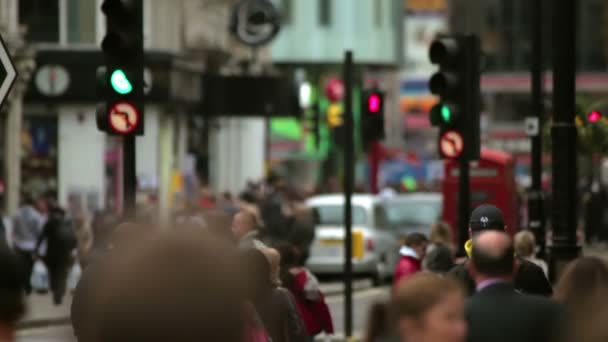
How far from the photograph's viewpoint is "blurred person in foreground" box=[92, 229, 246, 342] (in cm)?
335

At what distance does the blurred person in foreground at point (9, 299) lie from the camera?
3994mm

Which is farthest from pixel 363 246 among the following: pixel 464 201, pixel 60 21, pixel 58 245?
pixel 464 201

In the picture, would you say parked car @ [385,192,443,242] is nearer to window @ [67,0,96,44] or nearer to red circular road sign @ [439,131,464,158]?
window @ [67,0,96,44]

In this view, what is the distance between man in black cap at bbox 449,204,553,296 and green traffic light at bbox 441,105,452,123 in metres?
5.60

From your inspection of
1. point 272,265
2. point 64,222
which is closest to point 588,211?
point 64,222

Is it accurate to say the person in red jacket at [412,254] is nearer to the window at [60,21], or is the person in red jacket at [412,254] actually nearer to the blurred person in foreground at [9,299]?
the blurred person in foreground at [9,299]

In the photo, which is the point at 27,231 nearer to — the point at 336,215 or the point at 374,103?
the point at 336,215

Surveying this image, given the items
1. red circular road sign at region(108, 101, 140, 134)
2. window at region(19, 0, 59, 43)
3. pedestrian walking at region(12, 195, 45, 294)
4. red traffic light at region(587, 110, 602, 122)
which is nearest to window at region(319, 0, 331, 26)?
window at region(19, 0, 59, 43)

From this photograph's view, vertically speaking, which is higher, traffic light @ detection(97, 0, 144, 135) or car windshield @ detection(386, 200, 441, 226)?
traffic light @ detection(97, 0, 144, 135)

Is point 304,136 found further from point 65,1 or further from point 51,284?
point 51,284

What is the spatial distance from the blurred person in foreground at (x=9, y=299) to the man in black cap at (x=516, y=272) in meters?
6.97

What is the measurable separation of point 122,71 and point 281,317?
9.82 ft

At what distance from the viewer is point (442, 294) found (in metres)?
5.25

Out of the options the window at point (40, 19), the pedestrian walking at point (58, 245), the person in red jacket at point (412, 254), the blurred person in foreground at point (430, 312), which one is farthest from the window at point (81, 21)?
the blurred person in foreground at point (430, 312)
